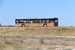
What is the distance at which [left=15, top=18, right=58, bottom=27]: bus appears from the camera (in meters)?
51.8

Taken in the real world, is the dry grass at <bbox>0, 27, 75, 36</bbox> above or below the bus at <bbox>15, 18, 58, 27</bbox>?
below

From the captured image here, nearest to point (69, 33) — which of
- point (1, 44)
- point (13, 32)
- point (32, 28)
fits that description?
point (32, 28)

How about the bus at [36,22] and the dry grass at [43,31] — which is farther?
the bus at [36,22]

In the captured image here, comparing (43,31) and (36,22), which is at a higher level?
(36,22)

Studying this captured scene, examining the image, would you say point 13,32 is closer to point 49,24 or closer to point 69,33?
point 49,24

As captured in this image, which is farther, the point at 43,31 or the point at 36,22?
the point at 36,22

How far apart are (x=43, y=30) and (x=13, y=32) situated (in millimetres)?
8355

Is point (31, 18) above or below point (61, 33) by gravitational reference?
above

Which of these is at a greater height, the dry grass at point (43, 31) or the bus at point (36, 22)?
the bus at point (36, 22)

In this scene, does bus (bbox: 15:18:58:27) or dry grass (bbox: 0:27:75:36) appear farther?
bus (bbox: 15:18:58:27)

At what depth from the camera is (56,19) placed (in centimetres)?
5194

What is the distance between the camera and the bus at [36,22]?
51806 mm

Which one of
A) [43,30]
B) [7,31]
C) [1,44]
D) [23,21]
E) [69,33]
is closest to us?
[1,44]

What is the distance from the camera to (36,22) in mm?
53812
